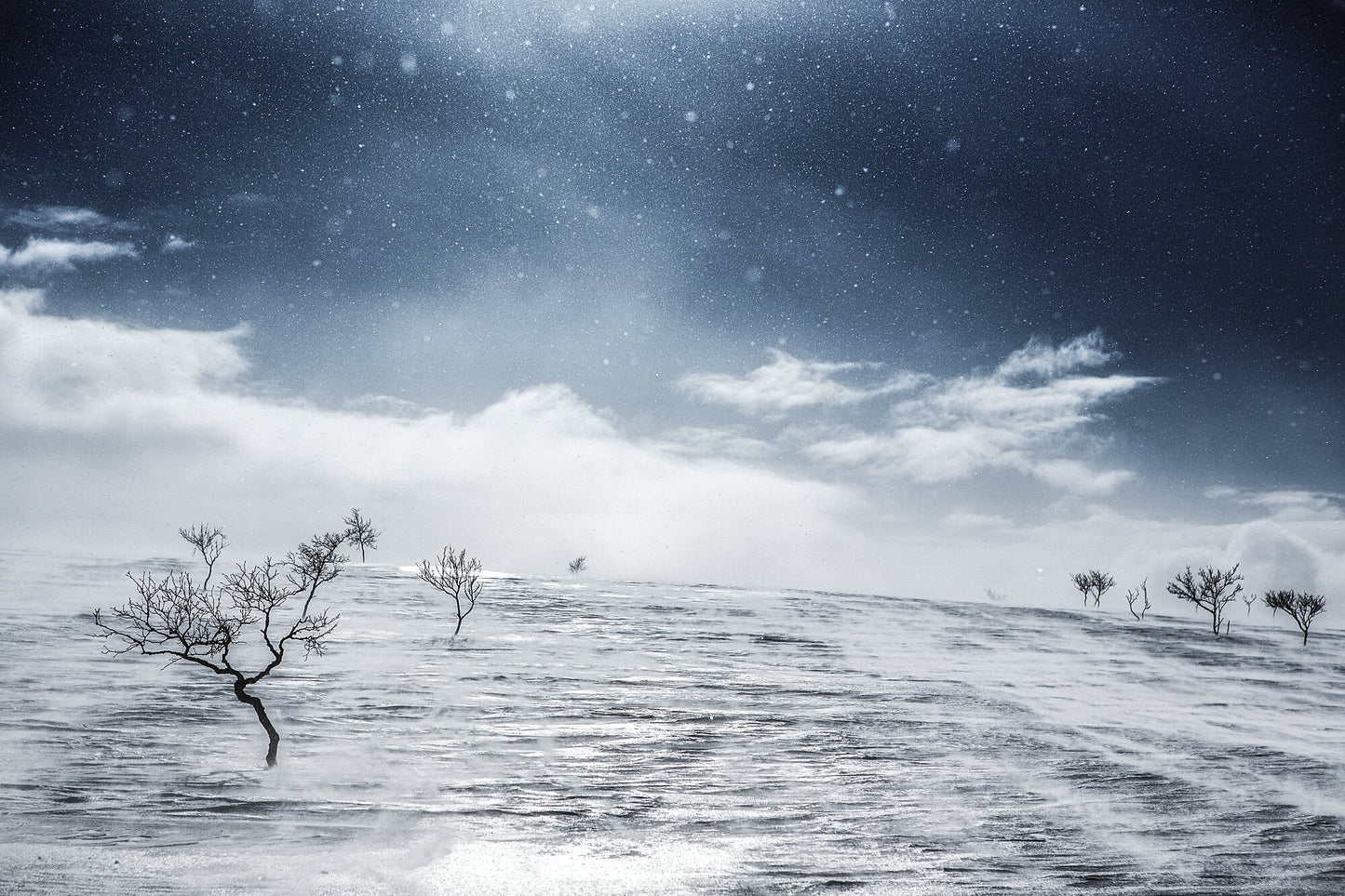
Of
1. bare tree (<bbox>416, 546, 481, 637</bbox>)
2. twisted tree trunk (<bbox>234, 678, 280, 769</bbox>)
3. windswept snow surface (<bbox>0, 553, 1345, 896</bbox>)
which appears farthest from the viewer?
bare tree (<bbox>416, 546, 481, 637</bbox>)

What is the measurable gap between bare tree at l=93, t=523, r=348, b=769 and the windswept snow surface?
161 centimetres

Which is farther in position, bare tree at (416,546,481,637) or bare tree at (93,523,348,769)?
bare tree at (416,546,481,637)

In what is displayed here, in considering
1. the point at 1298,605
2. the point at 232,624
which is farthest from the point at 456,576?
the point at 1298,605

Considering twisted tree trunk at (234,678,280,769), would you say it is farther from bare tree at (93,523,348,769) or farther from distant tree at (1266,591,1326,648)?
distant tree at (1266,591,1326,648)

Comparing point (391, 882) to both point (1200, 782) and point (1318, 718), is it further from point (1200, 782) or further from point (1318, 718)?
point (1318, 718)

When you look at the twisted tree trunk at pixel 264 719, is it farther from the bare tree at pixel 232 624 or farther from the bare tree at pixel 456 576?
the bare tree at pixel 456 576

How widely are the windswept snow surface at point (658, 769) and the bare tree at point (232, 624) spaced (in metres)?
1.61

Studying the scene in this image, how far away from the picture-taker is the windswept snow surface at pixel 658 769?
15.9 metres

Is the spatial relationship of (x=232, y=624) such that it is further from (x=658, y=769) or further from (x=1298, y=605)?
(x=1298, y=605)

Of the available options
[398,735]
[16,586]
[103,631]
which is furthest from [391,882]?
[16,586]

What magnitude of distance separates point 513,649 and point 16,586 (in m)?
36.6

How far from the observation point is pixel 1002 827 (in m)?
18.8

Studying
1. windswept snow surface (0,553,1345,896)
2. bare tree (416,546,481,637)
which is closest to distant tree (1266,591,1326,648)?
windswept snow surface (0,553,1345,896)

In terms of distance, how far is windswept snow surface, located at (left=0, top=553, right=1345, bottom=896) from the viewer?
52.0ft
